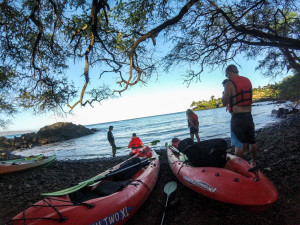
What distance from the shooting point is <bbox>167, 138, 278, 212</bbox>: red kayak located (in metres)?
2.29

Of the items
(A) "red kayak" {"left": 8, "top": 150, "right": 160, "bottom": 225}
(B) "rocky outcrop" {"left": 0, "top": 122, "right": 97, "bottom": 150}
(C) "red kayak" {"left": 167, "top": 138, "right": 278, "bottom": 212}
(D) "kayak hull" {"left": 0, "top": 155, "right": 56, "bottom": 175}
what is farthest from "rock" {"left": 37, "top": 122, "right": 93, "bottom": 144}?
(C) "red kayak" {"left": 167, "top": 138, "right": 278, "bottom": 212}

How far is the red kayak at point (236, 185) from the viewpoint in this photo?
229cm

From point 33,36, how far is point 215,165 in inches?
234

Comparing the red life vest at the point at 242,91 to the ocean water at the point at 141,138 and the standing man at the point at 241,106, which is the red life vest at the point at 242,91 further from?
the ocean water at the point at 141,138

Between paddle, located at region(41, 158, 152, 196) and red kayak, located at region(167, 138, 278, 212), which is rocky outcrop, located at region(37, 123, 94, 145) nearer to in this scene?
paddle, located at region(41, 158, 152, 196)

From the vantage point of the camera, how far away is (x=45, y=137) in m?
31.9

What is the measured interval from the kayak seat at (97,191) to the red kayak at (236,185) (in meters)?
1.51

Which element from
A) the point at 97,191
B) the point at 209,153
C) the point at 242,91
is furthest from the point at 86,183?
the point at 242,91

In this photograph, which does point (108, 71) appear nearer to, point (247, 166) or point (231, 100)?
point (231, 100)

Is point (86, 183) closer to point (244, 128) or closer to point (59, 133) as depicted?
point (244, 128)

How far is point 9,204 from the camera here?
13.2ft

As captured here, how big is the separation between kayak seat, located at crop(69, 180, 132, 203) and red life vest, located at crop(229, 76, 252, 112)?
289cm

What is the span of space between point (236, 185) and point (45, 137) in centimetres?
3677

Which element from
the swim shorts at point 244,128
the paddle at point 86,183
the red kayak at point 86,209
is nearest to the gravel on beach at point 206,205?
the red kayak at point 86,209
